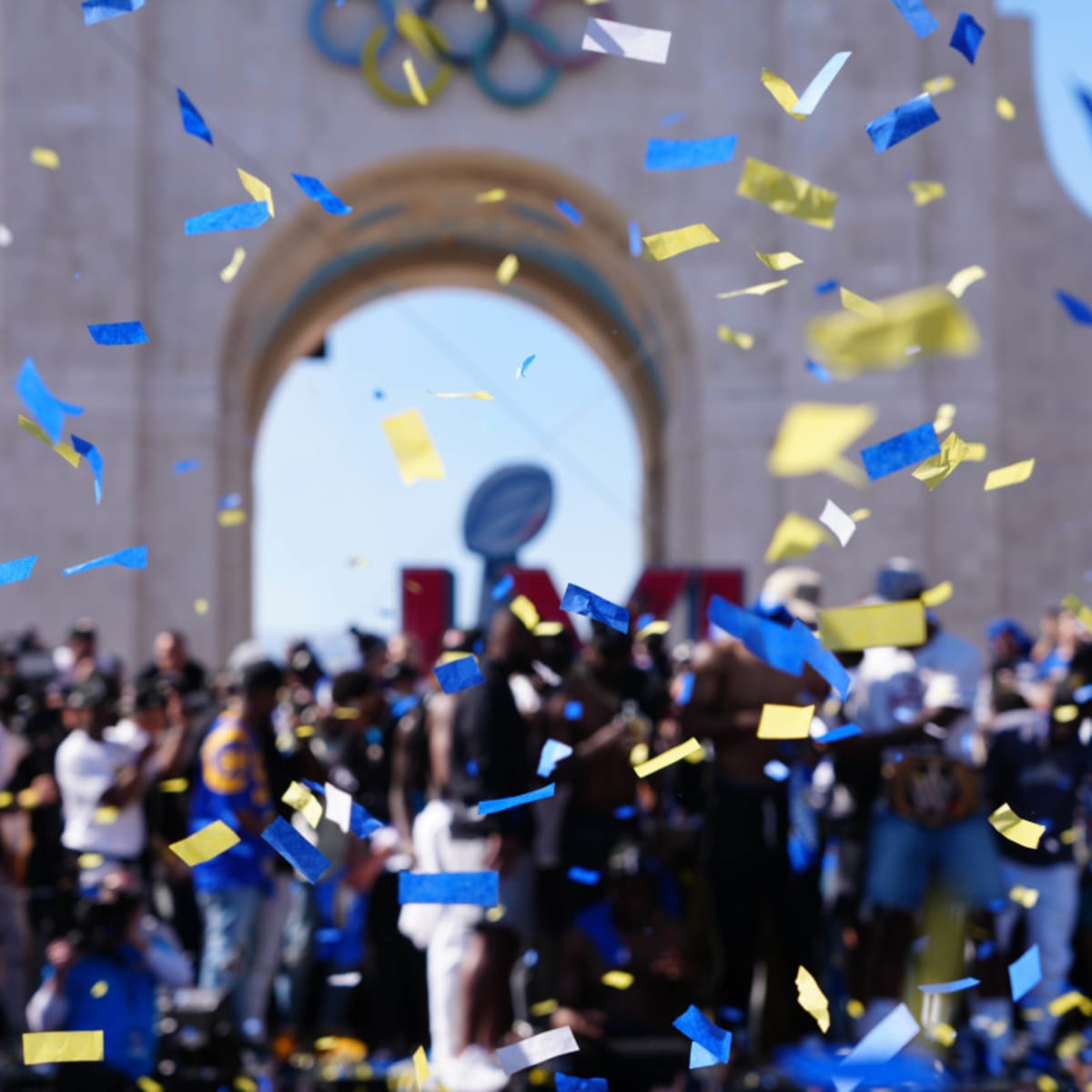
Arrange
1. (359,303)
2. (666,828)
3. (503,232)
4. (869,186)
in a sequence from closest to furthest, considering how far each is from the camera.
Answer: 1. (666,828)
2. (869,186)
3. (503,232)
4. (359,303)

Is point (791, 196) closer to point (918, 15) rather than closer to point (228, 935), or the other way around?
point (918, 15)

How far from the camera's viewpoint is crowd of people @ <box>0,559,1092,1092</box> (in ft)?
16.4

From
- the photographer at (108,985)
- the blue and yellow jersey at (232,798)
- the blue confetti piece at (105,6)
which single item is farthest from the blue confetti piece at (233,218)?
the photographer at (108,985)

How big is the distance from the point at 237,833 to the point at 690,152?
10.4ft

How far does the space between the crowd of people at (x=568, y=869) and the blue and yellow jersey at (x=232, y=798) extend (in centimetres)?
1

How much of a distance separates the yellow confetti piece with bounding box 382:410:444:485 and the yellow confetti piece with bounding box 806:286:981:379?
54.4 inches

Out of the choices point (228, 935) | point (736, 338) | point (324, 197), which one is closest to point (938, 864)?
point (736, 338)

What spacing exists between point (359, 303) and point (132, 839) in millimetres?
12322

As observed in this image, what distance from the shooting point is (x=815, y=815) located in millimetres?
5785

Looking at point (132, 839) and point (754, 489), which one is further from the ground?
point (754, 489)

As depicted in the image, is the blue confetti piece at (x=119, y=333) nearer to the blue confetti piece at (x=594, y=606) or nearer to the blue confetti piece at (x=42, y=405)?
the blue confetti piece at (x=42, y=405)

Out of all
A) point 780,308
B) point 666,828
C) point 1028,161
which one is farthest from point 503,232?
point 666,828

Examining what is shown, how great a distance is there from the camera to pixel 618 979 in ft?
17.1

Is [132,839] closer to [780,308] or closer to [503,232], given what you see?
[780,308]
